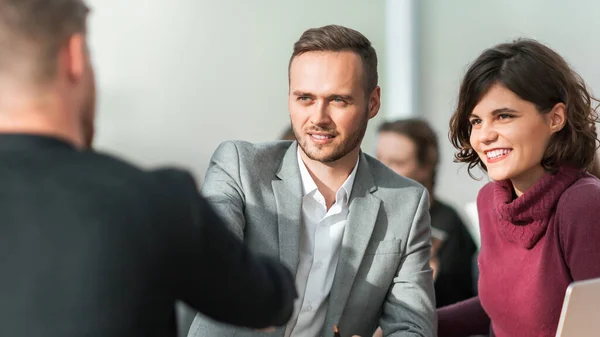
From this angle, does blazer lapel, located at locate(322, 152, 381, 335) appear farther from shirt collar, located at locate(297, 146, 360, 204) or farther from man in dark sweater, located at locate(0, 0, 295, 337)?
man in dark sweater, located at locate(0, 0, 295, 337)

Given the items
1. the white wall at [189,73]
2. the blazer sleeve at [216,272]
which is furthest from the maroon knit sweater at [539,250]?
the white wall at [189,73]

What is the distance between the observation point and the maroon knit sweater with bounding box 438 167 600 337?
1.95 meters

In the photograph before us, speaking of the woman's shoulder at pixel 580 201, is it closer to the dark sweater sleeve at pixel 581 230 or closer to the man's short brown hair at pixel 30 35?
the dark sweater sleeve at pixel 581 230

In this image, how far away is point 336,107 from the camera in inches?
87.1

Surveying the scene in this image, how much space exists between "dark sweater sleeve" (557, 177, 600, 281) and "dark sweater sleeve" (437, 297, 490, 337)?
15.6 inches

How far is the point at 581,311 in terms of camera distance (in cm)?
158

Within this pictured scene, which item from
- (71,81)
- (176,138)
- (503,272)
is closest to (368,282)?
(503,272)

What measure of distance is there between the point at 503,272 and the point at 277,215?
0.59 metres

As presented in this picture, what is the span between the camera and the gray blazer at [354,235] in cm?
209

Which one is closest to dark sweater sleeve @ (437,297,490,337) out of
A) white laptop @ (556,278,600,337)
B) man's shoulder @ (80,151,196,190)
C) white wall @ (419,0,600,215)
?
white laptop @ (556,278,600,337)

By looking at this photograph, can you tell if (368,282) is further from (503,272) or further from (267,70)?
(267,70)

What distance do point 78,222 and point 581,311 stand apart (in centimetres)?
99

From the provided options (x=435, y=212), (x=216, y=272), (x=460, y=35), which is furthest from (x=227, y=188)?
(x=460, y=35)

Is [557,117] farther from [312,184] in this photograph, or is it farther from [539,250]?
[312,184]
